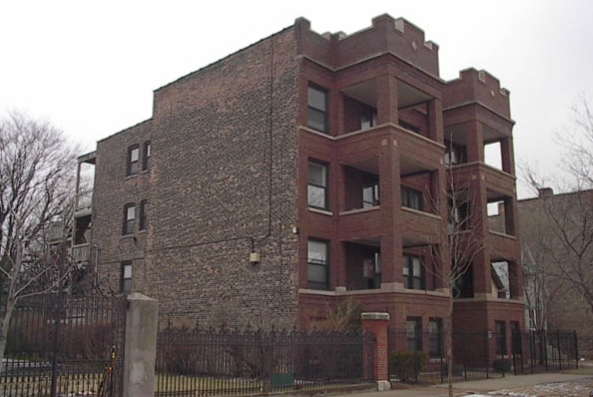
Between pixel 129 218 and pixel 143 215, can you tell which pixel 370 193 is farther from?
pixel 129 218

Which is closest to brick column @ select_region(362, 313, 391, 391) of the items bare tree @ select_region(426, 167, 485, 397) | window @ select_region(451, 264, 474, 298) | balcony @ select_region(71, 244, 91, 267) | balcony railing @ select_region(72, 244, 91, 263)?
bare tree @ select_region(426, 167, 485, 397)

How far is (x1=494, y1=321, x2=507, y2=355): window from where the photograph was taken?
93.7 feet

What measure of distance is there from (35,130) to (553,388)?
89.7 ft

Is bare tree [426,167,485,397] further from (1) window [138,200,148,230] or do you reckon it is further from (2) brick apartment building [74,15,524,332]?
(1) window [138,200,148,230]

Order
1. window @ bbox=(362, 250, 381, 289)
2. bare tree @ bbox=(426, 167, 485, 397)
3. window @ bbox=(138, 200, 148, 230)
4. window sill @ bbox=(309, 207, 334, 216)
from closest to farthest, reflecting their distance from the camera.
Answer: window sill @ bbox=(309, 207, 334, 216) → bare tree @ bbox=(426, 167, 485, 397) → window @ bbox=(362, 250, 381, 289) → window @ bbox=(138, 200, 148, 230)

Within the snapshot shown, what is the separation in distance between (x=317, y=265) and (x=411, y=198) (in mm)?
7542

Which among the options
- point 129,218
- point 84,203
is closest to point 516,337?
point 129,218

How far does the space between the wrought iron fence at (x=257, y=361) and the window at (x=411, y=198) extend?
35.1 feet

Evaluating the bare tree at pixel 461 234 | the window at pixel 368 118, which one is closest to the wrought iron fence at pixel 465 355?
the bare tree at pixel 461 234

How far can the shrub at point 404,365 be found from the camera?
70.4ft

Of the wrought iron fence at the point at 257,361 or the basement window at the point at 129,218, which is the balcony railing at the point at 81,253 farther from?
the wrought iron fence at the point at 257,361

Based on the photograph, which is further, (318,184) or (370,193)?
(370,193)

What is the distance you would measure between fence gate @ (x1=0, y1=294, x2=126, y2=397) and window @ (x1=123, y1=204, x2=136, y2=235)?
18.8 meters

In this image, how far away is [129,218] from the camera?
1337 inches
